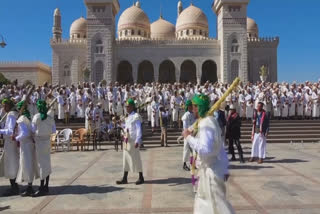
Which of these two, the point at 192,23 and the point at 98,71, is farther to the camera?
the point at 192,23

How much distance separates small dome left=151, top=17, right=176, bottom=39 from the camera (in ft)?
156

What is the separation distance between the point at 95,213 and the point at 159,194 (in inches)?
53.6

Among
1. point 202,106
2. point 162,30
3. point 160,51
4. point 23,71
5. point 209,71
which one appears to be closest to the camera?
point 202,106

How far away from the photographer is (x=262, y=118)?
29.0 feet

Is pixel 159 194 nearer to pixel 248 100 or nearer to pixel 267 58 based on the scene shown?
pixel 248 100

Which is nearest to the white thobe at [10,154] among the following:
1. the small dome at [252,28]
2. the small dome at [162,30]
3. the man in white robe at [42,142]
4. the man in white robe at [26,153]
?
the man in white robe at [26,153]

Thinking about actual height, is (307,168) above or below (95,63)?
below

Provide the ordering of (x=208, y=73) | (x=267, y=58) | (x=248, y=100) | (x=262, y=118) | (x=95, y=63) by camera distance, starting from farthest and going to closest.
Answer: (x=208, y=73) → (x=267, y=58) → (x=95, y=63) → (x=248, y=100) → (x=262, y=118)

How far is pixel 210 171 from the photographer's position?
142 inches

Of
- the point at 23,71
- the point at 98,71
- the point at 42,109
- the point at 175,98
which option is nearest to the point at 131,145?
the point at 42,109

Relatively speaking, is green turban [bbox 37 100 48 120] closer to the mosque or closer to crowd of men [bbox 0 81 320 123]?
crowd of men [bbox 0 81 320 123]

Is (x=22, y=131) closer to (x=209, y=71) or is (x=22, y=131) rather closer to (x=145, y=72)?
(x=145, y=72)

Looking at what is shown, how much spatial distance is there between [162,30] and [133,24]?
5.23m

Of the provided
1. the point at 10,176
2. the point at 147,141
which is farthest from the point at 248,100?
the point at 10,176
